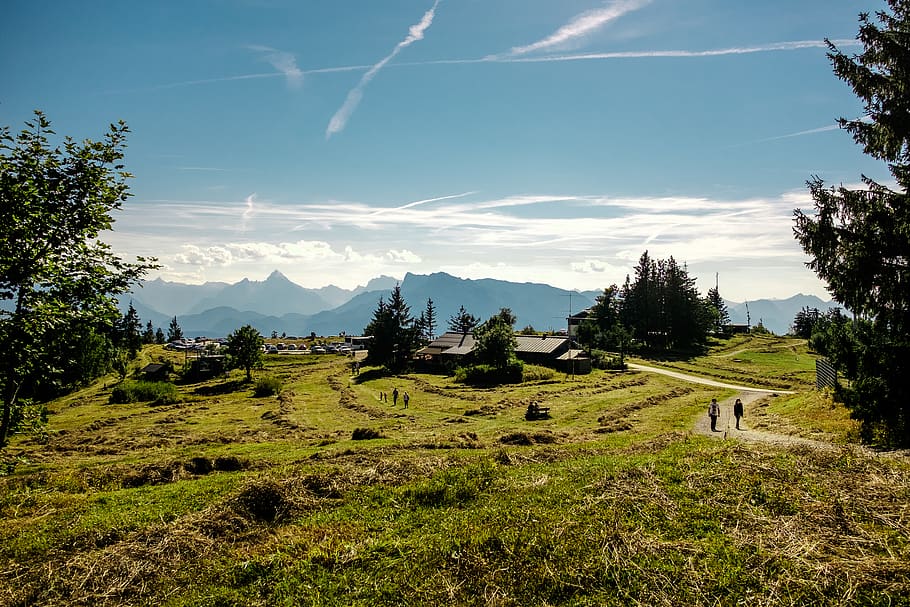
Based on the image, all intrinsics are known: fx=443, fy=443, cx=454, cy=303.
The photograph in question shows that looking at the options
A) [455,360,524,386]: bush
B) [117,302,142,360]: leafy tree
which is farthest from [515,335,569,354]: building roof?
[117,302,142,360]: leafy tree

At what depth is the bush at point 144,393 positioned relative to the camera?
54156 millimetres

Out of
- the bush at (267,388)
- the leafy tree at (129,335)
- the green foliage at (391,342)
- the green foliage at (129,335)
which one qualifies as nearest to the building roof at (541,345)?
the green foliage at (391,342)

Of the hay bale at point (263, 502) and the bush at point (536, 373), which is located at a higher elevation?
the hay bale at point (263, 502)

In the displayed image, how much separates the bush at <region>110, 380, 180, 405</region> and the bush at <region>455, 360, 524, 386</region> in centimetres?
3649

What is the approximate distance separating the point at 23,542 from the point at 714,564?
1364 cm

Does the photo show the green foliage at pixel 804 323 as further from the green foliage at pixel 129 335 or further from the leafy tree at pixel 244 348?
the green foliage at pixel 129 335

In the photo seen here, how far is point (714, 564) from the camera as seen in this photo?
296 inches

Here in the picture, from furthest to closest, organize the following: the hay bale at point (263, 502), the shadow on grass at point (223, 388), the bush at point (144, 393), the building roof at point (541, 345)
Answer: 1. the building roof at point (541, 345)
2. the shadow on grass at point (223, 388)
3. the bush at point (144, 393)
4. the hay bale at point (263, 502)

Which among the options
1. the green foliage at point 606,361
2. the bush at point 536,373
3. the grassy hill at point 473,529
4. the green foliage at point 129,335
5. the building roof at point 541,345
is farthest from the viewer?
the green foliage at point 129,335

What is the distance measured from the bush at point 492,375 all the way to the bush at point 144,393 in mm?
36494

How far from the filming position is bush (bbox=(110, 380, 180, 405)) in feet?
178

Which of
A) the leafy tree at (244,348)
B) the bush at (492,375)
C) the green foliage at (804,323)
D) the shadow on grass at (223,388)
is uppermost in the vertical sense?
the green foliage at (804,323)

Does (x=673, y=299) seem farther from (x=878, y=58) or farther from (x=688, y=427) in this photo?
(x=878, y=58)

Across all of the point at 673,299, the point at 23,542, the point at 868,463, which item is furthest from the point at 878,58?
the point at 673,299
